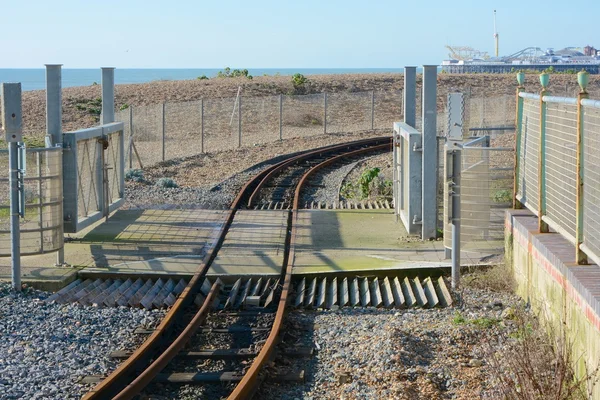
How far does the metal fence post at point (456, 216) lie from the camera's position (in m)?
12.1

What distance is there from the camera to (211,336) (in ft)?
33.4

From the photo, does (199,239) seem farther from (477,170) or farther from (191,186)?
(191,186)

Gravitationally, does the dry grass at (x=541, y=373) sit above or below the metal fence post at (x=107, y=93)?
below

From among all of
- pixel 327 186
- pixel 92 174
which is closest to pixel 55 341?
pixel 92 174

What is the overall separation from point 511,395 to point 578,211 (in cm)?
215

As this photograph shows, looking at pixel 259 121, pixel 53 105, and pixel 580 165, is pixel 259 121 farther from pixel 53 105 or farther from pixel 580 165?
pixel 580 165

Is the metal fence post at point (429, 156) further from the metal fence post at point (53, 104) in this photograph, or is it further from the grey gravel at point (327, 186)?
the grey gravel at point (327, 186)

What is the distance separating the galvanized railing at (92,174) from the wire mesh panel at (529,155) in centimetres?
661

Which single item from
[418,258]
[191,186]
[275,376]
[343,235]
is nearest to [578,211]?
[275,376]

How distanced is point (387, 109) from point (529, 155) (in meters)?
42.1

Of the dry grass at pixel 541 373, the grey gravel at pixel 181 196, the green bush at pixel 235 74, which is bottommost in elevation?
→ the dry grass at pixel 541 373

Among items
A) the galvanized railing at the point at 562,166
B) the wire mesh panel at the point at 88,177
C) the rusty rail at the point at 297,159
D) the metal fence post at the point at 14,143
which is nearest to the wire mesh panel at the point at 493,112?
the rusty rail at the point at 297,159

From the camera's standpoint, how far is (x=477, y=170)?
1305 cm

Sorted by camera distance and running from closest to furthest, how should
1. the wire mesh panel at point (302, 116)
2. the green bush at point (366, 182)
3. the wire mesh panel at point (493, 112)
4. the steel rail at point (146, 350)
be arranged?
the steel rail at point (146, 350) → the green bush at point (366, 182) → the wire mesh panel at point (493, 112) → the wire mesh panel at point (302, 116)
